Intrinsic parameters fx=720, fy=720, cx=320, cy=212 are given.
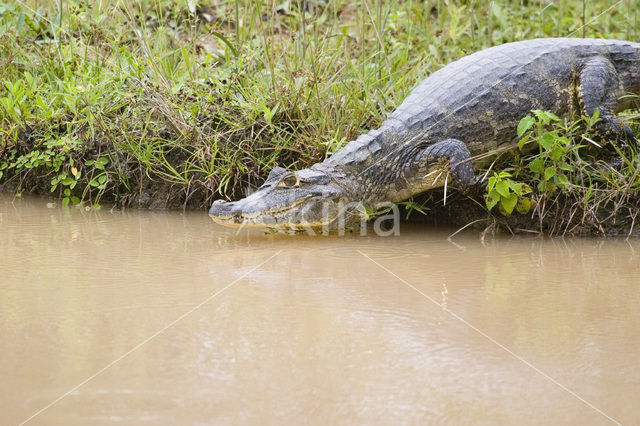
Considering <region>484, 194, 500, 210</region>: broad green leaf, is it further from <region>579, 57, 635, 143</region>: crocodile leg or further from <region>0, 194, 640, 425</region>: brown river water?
<region>579, 57, 635, 143</region>: crocodile leg

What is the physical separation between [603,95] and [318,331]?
293cm

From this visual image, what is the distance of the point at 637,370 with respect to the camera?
2248 mm

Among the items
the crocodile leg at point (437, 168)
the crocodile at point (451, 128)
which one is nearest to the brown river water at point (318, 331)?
the crocodile at point (451, 128)

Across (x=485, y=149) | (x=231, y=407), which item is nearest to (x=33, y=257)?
(x=231, y=407)

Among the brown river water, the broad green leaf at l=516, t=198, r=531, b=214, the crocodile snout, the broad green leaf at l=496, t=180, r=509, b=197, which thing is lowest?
the brown river water

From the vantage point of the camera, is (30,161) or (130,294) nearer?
(130,294)

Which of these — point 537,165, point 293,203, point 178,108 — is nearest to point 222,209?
point 293,203

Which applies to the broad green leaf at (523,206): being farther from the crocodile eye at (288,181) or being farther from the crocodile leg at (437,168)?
the crocodile eye at (288,181)

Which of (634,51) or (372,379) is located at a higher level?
(634,51)

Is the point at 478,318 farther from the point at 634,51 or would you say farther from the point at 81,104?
the point at 81,104

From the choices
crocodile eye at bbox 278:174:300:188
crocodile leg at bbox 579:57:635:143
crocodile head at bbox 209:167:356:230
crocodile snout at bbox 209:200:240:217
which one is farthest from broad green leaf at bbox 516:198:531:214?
crocodile snout at bbox 209:200:240:217

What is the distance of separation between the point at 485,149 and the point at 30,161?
313 centimetres

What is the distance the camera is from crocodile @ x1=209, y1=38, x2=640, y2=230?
165 inches

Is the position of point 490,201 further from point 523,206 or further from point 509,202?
point 523,206
